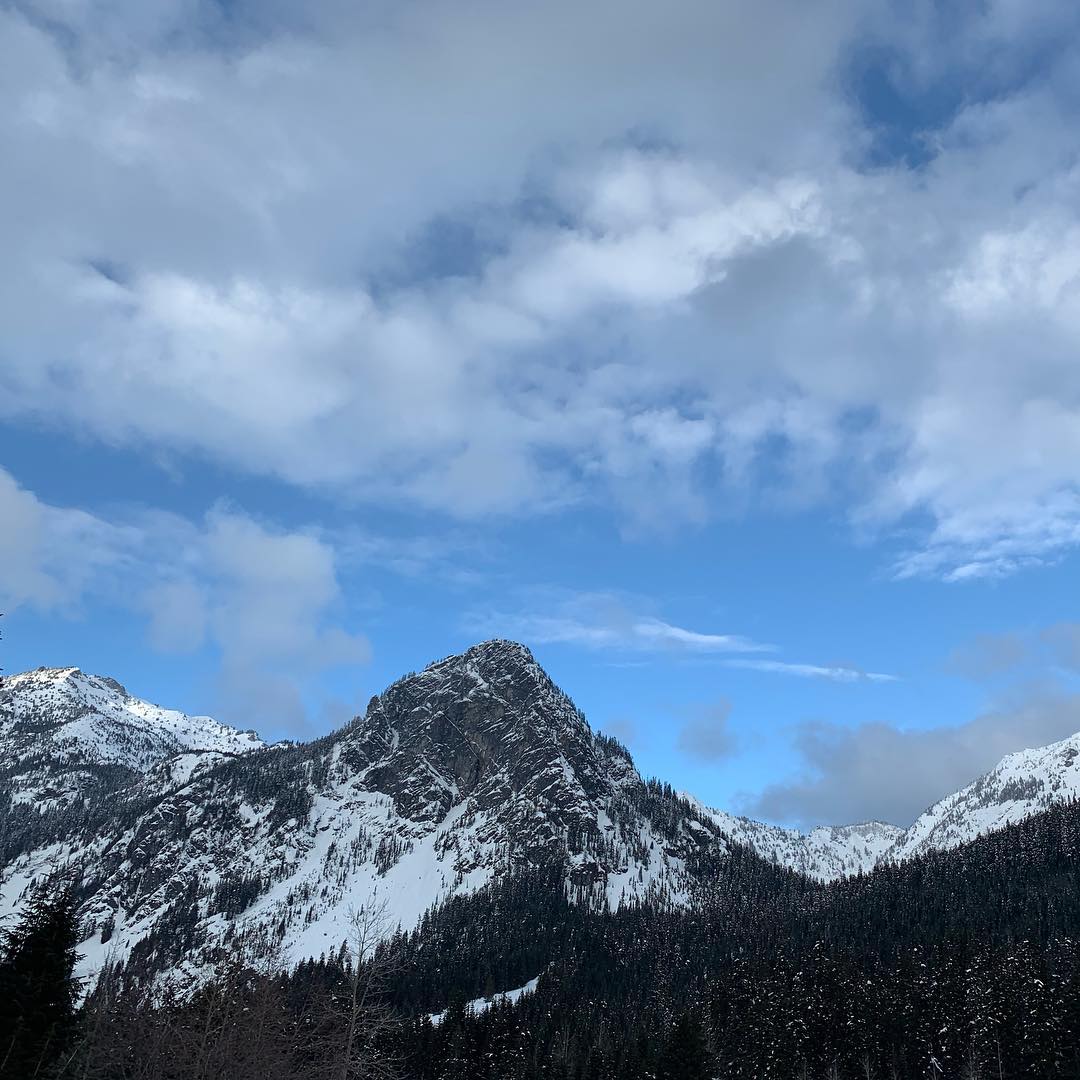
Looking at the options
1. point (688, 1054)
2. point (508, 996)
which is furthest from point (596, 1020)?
point (688, 1054)

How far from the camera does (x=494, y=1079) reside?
9038cm

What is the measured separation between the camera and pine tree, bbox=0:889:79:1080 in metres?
23.6

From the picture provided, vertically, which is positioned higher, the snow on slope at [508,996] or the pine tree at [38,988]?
the snow on slope at [508,996]

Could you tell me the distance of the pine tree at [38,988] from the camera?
77.4 feet

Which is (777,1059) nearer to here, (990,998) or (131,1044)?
(990,998)

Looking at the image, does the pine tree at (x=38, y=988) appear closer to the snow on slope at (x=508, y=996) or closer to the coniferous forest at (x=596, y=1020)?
the coniferous forest at (x=596, y=1020)

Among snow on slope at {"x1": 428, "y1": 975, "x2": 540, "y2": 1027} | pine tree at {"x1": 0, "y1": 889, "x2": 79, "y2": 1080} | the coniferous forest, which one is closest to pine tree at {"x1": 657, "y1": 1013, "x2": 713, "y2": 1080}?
the coniferous forest

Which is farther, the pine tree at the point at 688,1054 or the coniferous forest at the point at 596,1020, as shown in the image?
the pine tree at the point at 688,1054

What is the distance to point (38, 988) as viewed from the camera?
24859 millimetres

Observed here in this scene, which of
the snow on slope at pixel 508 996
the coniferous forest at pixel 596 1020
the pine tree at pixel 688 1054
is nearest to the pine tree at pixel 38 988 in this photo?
the coniferous forest at pixel 596 1020

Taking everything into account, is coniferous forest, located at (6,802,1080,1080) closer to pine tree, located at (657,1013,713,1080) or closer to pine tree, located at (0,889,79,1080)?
pine tree, located at (0,889,79,1080)

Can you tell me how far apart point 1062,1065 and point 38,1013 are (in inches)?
3680

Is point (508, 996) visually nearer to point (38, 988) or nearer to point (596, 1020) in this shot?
point (596, 1020)

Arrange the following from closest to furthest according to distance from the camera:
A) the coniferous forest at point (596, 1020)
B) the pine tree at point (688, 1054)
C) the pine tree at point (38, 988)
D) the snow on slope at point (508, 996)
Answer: the pine tree at point (38, 988), the coniferous forest at point (596, 1020), the pine tree at point (688, 1054), the snow on slope at point (508, 996)
